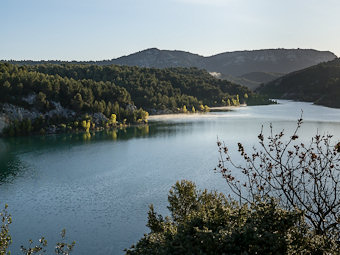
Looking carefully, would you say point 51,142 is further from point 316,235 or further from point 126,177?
point 316,235

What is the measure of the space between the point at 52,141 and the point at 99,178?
134ft

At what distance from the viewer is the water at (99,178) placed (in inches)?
1262

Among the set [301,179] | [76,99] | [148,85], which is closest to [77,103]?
[76,99]

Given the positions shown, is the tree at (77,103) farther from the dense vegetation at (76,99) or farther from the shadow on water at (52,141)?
the shadow on water at (52,141)

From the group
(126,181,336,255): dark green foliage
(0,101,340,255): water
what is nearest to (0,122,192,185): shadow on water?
(0,101,340,255): water

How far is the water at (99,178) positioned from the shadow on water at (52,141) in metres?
0.20

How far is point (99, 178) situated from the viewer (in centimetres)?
5100

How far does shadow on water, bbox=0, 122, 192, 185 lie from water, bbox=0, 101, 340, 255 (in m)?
0.20

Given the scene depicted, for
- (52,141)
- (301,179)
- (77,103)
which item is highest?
(77,103)

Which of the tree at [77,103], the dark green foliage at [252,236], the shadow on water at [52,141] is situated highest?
the tree at [77,103]

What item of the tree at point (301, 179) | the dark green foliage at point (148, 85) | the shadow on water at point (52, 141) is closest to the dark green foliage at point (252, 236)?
the tree at point (301, 179)

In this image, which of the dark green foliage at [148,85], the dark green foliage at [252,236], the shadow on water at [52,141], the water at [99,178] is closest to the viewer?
the dark green foliage at [252,236]

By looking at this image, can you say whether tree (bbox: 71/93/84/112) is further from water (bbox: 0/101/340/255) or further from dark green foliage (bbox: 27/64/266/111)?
dark green foliage (bbox: 27/64/266/111)

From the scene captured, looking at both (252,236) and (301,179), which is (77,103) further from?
(252,236)
